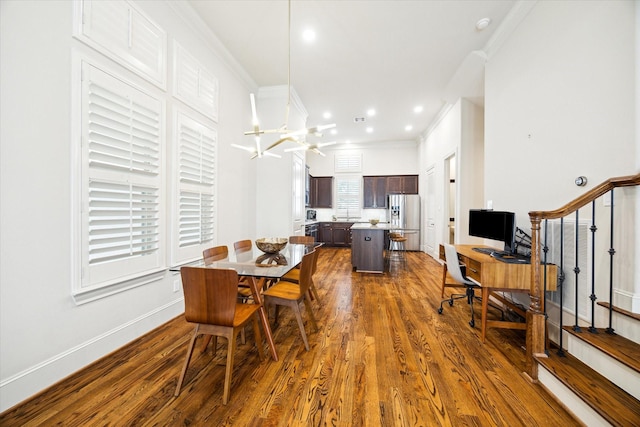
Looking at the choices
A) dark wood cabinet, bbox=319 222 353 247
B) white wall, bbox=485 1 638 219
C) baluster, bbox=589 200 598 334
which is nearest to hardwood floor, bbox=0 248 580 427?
baluster, bbox=589 200 598 334

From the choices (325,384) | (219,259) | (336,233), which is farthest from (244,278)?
(336,233)

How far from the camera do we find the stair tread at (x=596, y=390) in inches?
48.4

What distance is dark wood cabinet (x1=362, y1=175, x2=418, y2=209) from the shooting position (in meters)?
7.66

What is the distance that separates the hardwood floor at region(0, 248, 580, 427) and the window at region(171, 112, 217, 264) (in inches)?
35.0

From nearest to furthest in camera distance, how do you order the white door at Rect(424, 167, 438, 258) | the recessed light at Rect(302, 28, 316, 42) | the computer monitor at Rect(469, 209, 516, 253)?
1. the computer monitor at Rect(469, 209, 516, 253)
2. the recessed light at Rect(302, 28, 316, 42)
3. the white door at Rect(424, 167, 438, 258)

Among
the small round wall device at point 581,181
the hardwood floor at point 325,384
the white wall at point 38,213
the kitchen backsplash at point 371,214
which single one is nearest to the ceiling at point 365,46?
the white wall at point 38,213

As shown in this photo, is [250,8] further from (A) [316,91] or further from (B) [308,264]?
(B) [308,264]

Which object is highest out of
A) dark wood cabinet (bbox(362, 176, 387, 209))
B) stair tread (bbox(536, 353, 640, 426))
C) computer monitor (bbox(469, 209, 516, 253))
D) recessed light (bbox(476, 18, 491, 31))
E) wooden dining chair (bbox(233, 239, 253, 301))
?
recessed light (bbox(476, 18, 491, 31))

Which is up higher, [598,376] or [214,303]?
[214,303]

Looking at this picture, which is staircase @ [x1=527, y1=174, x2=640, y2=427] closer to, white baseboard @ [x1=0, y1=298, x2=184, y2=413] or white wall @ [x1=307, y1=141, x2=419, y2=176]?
white baseboard @ [x1=0, y1=298, x2=184, y2=413]

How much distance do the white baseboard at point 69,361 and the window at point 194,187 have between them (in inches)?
25.5

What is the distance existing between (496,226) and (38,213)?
→ 13.0 ft

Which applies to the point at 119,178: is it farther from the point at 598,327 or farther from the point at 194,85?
the point at 598,327

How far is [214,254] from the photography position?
8.32 ft
